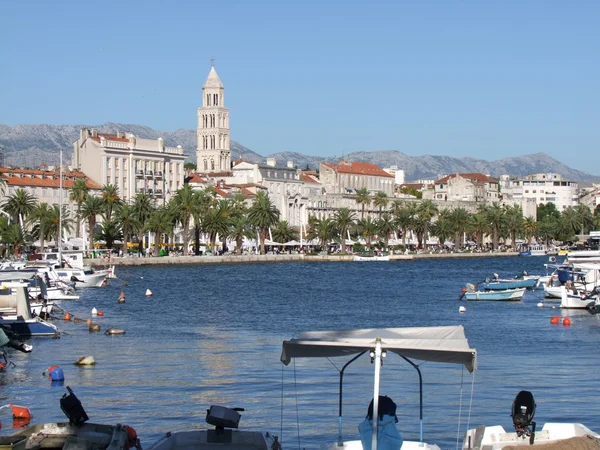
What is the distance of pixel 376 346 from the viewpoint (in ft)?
62.2

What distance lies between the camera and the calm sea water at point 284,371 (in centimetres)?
2912

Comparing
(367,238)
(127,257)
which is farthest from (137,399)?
(367,238)

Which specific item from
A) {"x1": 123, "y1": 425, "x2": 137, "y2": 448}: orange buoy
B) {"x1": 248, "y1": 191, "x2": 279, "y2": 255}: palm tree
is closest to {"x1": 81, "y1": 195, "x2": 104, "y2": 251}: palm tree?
{"x1": 248, "y1": 191, "x2": 279, "y2": 255}: palm tree

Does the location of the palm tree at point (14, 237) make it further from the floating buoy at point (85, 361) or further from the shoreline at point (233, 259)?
the floating buoy at point (85, 361)

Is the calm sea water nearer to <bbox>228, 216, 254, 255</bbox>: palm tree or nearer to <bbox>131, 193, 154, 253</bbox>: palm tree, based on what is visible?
<bbox>131, 193, 154, 253</bbox>: palm tree

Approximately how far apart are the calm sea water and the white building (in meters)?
101

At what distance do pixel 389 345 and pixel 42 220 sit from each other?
115 meters

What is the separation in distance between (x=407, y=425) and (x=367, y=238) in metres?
171

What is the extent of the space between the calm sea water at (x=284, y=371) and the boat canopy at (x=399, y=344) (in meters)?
6.91

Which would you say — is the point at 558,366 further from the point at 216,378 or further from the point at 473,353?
the point at 473,353

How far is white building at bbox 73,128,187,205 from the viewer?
175125 millimetres

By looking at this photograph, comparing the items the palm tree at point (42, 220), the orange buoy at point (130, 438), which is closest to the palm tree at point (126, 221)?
the palm tree at point (42, 220)

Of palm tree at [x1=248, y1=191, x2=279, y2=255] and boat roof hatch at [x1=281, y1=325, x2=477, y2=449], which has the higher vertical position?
palm tree at [x1=248, y1=191, x2=279, y2=255]

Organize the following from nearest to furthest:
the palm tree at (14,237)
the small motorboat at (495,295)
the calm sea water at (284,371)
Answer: the calm sea water at (284,371), the small motorboat at (495,295), the palm tree at (14,237)
